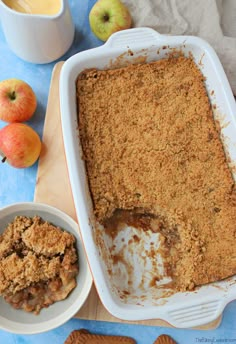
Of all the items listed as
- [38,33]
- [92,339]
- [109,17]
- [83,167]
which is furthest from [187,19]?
[92,339]

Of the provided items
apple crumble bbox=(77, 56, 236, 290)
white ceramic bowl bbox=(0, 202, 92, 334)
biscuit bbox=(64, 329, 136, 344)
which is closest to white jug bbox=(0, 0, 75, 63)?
apple crumble bbox=(77, 56, 236, 290)

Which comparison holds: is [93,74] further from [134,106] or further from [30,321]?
[30,321]

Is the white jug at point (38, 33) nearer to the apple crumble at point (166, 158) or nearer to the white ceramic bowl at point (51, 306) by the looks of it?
the apple crumble at point (166, 158)

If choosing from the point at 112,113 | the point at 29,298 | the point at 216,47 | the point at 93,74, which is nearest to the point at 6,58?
the point at 93,74

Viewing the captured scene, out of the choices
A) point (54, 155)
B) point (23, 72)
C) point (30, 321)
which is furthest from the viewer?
point (23, 72)

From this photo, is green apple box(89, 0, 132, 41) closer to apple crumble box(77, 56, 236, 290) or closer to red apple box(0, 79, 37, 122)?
apple crumble box(77, 56, 236, 290)

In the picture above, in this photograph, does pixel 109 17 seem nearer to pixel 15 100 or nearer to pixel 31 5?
pixel 31 5
